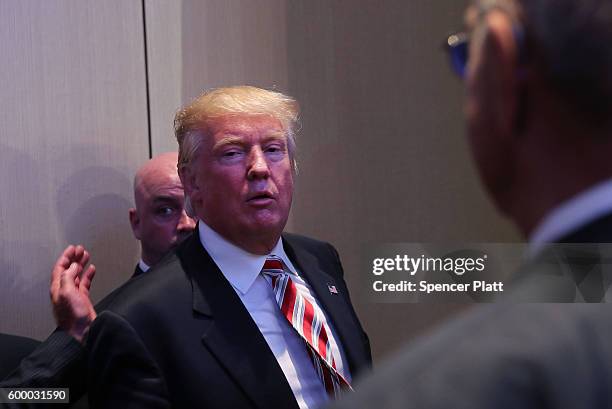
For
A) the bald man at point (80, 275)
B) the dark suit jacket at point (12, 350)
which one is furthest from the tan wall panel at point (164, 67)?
the dark suit jacket at point (12, 350)

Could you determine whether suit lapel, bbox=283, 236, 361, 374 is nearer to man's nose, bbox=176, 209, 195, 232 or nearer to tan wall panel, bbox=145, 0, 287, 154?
man's nose, bbox=176, 209, 195, 232

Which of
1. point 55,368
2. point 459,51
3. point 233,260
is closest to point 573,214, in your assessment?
point 459,51

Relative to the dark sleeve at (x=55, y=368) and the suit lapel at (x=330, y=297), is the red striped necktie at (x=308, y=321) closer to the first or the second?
the suit lapel at (x=330, y=297)

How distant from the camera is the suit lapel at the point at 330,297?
212cm

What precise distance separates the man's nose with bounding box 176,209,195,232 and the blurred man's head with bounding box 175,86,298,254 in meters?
0.81

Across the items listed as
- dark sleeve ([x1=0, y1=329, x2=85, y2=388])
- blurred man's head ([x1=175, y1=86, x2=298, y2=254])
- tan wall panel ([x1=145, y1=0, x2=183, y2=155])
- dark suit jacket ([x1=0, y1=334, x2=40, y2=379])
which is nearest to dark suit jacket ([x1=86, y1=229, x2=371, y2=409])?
blurred man's head ([x1=175, y1=86, x2=298, y2=254])

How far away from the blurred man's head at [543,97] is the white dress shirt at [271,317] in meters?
1.32

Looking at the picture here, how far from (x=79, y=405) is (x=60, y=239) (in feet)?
2.86

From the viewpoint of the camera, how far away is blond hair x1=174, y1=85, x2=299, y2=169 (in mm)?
2225

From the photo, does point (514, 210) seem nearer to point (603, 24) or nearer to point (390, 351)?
point (603, 24)

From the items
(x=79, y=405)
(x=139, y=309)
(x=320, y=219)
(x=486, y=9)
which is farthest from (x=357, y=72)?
(x=486, y=9)

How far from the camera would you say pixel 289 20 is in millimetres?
3840

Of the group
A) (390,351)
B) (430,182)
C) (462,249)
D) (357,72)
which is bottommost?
(390,351)

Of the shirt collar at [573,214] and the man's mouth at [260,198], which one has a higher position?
the shirt collar at [573,214]
